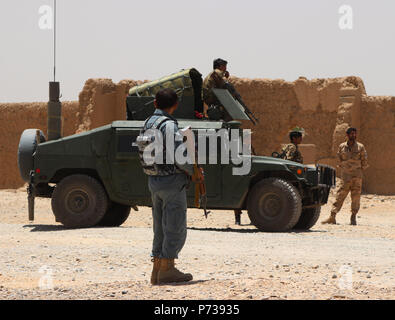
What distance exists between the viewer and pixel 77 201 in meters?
11.4

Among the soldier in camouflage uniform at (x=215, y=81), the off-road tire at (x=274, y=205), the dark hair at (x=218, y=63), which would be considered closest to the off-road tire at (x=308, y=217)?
the off-road tire at (x=274, y=205)

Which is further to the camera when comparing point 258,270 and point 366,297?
point 258,270

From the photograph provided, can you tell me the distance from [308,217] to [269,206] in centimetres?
114

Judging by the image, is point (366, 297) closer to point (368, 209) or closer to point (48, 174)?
point (48, 174)

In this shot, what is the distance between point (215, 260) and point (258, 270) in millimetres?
812

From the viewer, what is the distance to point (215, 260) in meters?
7.59

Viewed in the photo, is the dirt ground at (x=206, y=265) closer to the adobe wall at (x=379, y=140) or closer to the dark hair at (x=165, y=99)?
the dark hair at (x=165, y=99)

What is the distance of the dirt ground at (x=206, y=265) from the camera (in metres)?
5.71

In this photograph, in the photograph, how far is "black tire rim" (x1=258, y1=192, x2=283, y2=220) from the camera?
10984mm

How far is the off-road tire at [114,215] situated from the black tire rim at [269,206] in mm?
2362

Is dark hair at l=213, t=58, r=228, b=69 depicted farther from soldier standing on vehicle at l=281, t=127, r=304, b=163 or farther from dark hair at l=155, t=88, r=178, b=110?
dark hair at l=155, t=88, r=178, b=110

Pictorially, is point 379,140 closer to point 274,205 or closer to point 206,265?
point 274,205

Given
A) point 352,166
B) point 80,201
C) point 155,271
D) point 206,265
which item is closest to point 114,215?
point 80,201
